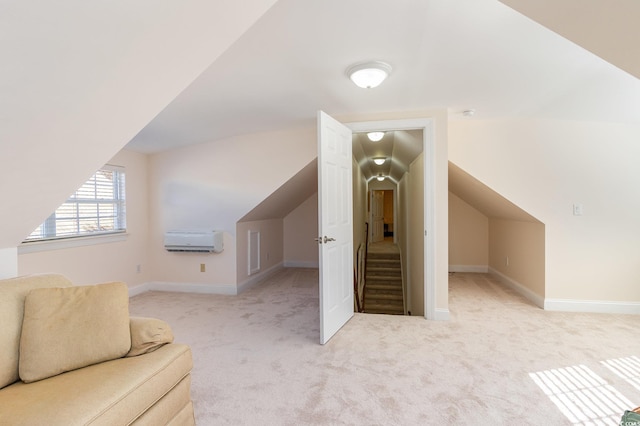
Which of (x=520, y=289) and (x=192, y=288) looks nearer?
(x=520, y=289)

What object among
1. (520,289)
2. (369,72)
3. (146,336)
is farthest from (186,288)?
(520,289)

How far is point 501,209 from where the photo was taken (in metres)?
4.30

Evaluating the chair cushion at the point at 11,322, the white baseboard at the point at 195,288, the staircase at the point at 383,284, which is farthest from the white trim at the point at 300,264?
the chair cushion at the point at 11,322

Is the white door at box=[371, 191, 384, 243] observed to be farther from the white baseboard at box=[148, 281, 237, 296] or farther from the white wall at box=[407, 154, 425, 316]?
the white baseboard at box=[148, 281, 237, 296]

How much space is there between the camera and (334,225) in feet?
9.89

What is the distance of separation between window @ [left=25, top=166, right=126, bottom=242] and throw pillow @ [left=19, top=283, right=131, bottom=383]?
7.33 ft

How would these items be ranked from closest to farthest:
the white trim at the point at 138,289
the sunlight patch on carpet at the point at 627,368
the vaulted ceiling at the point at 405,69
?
1. the vaulted ceiling at the point at 405,69
2. the sunlight patch on carpet at the point at 627,368
3. the white trim at the point at 138,289

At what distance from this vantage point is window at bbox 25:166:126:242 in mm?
3393

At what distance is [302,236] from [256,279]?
1799mm

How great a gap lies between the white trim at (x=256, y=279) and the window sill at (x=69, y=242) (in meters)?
1.69

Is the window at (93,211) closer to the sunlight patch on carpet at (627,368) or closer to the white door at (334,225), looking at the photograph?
the white door at (334,225)

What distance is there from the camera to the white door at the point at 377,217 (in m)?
10.5

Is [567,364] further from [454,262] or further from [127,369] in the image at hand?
[454,262]

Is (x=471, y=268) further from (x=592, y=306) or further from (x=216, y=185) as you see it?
(x=216, y=185)
